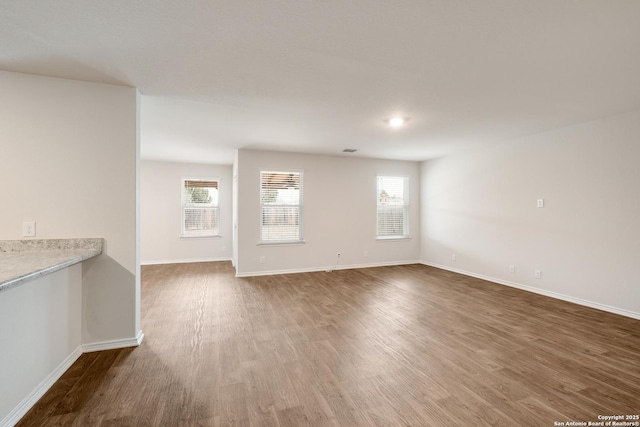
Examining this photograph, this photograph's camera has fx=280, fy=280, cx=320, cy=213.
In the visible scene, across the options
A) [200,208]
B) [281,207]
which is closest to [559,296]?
[281,207]

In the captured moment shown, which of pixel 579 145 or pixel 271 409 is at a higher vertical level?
pixel 579 145

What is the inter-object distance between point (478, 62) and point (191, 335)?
3709 millimetres

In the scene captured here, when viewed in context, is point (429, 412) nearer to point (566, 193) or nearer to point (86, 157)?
point (86, 157)

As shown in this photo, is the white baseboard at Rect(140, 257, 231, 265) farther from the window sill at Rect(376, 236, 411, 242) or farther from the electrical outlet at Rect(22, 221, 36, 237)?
the electrical outlet at Rect(22, 221, 36, 237)

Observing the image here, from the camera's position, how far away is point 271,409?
1.82m

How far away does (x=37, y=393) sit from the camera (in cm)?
192

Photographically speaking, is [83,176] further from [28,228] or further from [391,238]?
[391,238]

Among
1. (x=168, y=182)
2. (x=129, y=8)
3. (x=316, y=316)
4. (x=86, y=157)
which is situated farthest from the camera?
(x=168, y=182)

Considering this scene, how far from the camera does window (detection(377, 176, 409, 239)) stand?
6.74m

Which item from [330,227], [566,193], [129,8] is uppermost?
[129,8]

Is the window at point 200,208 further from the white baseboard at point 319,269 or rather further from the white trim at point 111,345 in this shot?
the white trim at point 111,345

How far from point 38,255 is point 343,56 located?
115 inches

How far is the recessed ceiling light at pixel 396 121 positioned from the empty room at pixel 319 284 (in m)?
0.07

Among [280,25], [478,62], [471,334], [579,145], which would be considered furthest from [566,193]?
[280,25]
